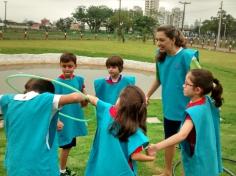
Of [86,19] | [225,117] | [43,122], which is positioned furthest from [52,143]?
[86,19]

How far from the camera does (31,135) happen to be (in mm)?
2711

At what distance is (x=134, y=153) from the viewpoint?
2.59 meters

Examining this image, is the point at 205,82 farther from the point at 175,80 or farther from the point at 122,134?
the point at 122,134

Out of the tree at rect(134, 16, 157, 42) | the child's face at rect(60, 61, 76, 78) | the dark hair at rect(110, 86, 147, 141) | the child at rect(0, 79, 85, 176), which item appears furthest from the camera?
the tree at rect(134, 16, 157, 42)

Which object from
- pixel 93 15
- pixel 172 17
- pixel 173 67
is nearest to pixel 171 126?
pixel 173 67

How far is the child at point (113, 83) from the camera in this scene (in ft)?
14.2

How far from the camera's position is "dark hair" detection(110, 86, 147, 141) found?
2564 mm

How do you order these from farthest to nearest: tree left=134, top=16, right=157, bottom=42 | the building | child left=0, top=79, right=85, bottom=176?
the building
tree left=134, top=16, right=157, bottom=42
child left=0, top=79, right=85, bottom=176

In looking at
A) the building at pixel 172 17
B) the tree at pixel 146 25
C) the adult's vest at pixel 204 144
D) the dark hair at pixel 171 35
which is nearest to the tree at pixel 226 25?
the building at pixel 172 17

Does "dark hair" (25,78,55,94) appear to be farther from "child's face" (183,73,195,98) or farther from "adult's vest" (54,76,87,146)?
"adult's vest" (54,76,87,146)

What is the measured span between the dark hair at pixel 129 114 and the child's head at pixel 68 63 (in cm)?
166

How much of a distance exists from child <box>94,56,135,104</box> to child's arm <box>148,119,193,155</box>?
136cm

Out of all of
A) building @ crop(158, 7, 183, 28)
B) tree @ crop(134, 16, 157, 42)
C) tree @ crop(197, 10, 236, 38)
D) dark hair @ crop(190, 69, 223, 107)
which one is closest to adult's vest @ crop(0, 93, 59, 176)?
dark hair @ crop(190, 69, 223, 107)

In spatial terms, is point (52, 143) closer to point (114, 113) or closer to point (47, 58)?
point (114, 113)
